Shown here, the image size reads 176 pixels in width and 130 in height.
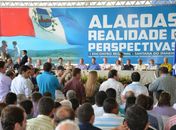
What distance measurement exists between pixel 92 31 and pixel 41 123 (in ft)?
45.9

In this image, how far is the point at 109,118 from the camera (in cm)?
454

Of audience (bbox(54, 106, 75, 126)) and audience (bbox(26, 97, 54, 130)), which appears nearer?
audience (bbox(54, 106, 75, 126))

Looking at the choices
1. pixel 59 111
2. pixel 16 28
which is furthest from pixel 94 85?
pixel 16 28

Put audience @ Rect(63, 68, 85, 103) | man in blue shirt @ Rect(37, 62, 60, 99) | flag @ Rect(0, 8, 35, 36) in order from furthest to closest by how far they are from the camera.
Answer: flag @ Rect(0, 8, 35, 36) → audience @ Rect(63, 68, 85, 103) → man in blue shirt @ Rect(37, 62, 60, 99)

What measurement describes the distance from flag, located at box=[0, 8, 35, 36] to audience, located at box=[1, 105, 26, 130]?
51.7 feet

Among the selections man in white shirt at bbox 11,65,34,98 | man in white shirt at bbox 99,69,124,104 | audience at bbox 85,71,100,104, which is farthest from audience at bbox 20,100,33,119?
audience at bbox 85,71,100,104

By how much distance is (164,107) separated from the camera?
18.3 ft

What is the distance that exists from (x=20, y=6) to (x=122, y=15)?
4.28 meters

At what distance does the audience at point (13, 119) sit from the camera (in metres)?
2.92

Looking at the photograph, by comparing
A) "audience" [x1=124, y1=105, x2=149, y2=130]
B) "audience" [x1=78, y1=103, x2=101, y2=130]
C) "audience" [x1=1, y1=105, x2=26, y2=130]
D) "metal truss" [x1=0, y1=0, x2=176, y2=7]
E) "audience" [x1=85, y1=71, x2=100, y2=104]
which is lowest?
"audience" [x1=85, y1=71, x2=100, y2=104]

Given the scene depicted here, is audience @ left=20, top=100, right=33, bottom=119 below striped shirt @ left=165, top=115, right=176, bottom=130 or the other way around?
the other way around

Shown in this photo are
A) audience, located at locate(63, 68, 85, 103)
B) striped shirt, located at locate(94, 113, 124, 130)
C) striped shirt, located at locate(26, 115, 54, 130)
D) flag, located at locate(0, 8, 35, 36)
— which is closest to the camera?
striped shirt, located at locate(26, 115, 54, 130)

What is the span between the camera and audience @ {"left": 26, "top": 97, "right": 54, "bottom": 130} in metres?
4.11

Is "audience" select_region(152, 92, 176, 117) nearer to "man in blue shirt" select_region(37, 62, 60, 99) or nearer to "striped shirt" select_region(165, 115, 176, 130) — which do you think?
"striped shirt" select_region(165, 115, 176, 130)
